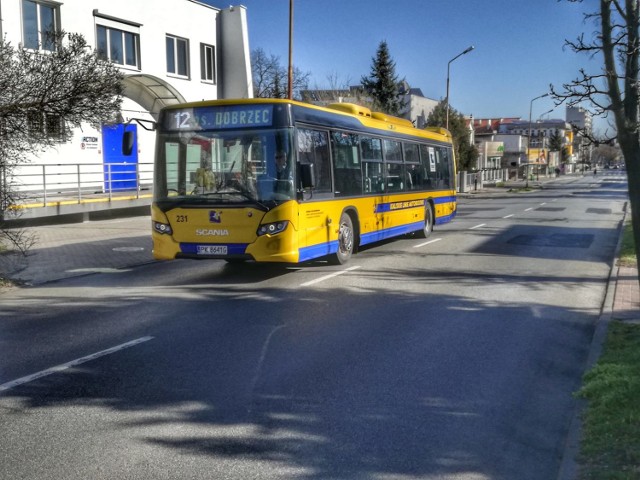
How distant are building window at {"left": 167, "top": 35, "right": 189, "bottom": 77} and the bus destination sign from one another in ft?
59.3

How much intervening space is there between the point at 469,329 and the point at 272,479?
444 centimetres

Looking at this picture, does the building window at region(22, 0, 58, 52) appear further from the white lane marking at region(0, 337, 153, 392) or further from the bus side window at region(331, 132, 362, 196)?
the white lane marking at region(0, 337, 153, 392)

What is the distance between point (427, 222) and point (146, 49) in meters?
14.4

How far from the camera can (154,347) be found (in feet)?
23.2

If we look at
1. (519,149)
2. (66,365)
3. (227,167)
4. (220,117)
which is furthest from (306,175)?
(519,149)

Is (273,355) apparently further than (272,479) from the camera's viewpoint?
Yes

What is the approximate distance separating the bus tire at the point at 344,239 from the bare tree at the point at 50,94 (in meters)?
4.58

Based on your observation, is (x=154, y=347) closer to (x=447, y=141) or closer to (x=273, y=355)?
(x=273, y=355)

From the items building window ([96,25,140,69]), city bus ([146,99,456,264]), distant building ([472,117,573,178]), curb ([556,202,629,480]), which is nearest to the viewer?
curb ([556,202,629,480])

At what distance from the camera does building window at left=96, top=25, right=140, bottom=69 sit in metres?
24.9

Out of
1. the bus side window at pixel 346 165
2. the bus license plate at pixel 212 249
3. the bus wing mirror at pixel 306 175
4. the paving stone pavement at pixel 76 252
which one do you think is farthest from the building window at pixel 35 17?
the bus wing mirror at pixel 306 175

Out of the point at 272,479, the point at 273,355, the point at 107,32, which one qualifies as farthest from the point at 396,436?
the point at 107,32

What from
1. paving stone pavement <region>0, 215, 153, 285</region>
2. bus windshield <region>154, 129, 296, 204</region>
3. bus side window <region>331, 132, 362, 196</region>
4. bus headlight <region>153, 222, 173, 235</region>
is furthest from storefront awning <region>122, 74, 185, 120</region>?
bus headlight <region>153, 222, 173, 235</region>

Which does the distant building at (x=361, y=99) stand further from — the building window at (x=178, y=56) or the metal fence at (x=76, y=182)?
the metal fence at (x=76, y=182)
